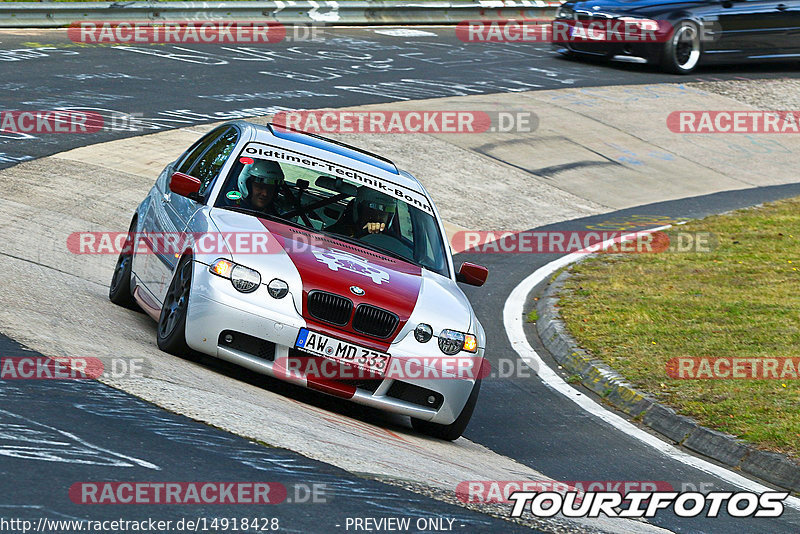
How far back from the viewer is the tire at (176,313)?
282 inches

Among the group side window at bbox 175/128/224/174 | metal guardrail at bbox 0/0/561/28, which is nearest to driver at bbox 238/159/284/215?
side window at bbox 175/128/224/174

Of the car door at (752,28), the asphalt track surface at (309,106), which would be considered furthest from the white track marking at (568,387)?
the car door at (752,28)

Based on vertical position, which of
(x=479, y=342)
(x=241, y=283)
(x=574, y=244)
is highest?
(x=241, y=283)

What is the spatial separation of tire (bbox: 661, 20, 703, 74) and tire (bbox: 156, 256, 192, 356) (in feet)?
54.1

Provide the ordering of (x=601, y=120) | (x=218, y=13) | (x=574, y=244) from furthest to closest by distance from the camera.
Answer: (x=218, y=13)
(x=601, y=120)
(x=574, y=244)

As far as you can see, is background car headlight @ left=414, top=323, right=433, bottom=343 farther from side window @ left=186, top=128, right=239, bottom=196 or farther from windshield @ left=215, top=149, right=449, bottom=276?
side window @ left=186, top=128, right=239, bottom=196

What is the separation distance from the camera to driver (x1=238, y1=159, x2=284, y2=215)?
8086 mm

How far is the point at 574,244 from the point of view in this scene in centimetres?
1469

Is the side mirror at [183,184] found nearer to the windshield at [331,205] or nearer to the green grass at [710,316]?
the windshield at [331,205]

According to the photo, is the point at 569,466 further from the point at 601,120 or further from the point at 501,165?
the point at 601,120

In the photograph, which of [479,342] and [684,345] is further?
[684,345]

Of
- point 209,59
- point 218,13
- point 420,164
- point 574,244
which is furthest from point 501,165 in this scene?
point 218,13

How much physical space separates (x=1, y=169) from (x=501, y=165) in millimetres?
7236

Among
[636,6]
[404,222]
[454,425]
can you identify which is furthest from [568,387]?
[636,6]
